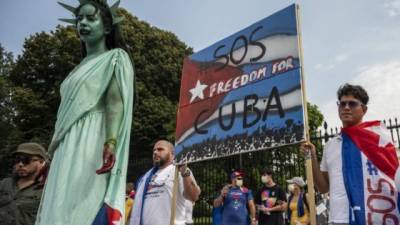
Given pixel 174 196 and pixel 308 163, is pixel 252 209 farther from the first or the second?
pixel 308 163

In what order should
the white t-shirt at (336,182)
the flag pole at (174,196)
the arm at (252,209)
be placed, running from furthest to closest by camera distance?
the arm at (252,209) < the flag pole at (174,196) < the white t-shirt at (336,182)

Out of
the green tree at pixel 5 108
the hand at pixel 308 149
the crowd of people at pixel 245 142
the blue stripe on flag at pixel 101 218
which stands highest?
the green tree at pixel 5 108

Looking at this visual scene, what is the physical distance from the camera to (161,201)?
4828 mm

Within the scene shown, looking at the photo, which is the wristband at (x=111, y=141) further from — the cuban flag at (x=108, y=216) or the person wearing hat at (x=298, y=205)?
the person wearing hat at (x=298, y=205)

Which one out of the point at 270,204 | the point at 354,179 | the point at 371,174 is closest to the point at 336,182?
the point at 354,179

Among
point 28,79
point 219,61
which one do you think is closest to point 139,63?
point 28,79

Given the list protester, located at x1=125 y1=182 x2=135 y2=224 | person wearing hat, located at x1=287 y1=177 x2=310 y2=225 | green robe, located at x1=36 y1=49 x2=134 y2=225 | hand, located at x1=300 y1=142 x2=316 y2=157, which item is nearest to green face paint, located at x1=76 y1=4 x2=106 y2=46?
green robe, located at x1=36 y1=49 x2=134 y2=225

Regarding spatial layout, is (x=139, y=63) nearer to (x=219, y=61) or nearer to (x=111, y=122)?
(x=219, y=61)

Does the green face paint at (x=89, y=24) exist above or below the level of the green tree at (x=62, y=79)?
below

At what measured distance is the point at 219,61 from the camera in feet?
19.5

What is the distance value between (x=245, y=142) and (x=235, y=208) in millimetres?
3537

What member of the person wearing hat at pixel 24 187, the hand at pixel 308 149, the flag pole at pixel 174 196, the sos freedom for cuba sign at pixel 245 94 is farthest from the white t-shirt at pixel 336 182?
the person wearing hat at pixel 24 187

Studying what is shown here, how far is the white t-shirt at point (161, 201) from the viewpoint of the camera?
4.71 m

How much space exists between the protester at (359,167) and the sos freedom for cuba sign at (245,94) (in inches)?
24.7
